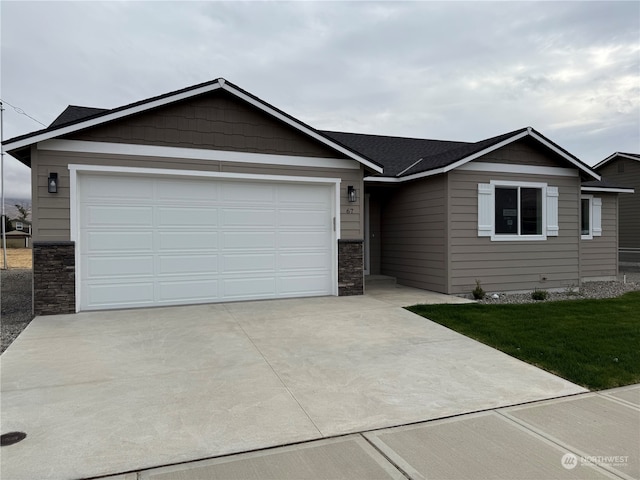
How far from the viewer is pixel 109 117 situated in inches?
293

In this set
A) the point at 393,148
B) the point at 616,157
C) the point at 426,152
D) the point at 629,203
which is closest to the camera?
the point at 426,152

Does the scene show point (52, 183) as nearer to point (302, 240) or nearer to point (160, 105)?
point (160, 105)

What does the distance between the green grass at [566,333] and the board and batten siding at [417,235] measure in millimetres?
2088

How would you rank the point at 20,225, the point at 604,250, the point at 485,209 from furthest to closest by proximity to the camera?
1. the point at 20,225
2. the point at 604,250
3. the point at 485,209

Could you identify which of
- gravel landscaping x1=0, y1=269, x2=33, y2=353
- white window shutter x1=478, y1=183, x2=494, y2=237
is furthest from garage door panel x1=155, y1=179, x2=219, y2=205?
white window shutter x1=478, y1=183, x2=494, y2=237

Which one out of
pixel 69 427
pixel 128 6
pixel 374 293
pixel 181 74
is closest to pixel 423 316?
pixel 374 293

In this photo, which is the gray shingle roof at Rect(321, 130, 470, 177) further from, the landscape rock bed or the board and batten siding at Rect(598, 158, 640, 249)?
the board and batten siding at Rect(598, 158, 640, 249)

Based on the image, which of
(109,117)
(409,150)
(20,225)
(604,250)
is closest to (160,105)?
(109,117)

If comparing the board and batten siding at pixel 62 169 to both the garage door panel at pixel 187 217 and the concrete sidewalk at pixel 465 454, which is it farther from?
the concrete sidewalk at pixel 465 454

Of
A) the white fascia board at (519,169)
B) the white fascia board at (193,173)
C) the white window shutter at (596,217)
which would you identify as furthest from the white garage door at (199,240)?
the white window shutter at (596,217)

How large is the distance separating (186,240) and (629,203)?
18.9m

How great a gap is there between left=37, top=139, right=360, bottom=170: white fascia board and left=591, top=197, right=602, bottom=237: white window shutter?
29.0 ft

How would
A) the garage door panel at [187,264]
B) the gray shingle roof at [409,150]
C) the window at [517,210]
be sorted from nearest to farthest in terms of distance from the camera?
the garage door panel at [187,264]
the gray shingle roof at [409,150]
the window at [517,210]

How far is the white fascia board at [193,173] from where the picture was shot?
24.7 ft
